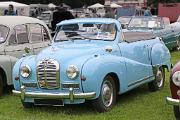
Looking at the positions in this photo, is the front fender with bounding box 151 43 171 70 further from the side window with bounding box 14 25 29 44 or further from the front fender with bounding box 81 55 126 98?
the side window with bounding box 14 25 29 44

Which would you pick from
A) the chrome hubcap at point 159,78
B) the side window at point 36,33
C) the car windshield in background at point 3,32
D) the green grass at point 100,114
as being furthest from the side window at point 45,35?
the chrome hubcap at point 159,78

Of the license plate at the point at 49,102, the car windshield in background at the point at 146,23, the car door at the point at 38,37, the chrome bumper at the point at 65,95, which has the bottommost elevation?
the license plate at the point at 49,102

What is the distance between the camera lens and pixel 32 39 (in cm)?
1074

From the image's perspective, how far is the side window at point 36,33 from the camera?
1079 cm

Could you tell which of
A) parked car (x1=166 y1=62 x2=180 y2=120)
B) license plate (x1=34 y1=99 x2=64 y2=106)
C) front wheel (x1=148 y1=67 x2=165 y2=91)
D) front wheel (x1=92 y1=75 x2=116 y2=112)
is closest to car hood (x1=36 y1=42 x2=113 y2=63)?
front wheel (x1=92 y1=75 x2=116 y2=112)

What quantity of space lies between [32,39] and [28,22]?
16.5 inches

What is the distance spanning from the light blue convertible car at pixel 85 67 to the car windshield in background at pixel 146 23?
22.3ft

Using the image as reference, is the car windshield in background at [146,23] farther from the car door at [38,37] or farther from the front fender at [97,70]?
the front fender at [97,70]

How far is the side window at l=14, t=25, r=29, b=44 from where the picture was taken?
1038cm

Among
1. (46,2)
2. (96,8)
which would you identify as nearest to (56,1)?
(46,2)

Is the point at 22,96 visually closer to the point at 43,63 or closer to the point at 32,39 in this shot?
the point at 43,63

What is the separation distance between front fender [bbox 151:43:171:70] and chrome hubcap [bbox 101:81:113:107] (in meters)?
1.91

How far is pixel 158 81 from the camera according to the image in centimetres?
1020

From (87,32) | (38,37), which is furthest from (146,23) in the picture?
(87,32)
